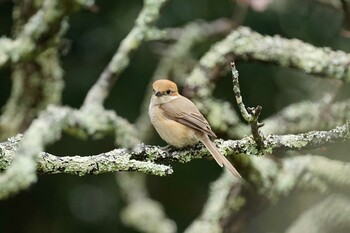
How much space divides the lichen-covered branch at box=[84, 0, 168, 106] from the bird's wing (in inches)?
14.4

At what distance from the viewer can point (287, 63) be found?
13.7 ft

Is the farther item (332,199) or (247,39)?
(247,39)

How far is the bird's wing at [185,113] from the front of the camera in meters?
3.83

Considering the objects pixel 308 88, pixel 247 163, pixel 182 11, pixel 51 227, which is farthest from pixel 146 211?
pixel 51 227

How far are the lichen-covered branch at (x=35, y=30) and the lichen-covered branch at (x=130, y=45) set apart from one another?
254mm

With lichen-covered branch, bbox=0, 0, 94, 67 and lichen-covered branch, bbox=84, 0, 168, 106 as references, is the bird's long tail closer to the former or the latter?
lichen-covered branch, bbox=84, 0, 168, 106

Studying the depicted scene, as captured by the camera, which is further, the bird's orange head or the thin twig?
the bird's orange head

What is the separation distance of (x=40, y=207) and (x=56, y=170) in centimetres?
458

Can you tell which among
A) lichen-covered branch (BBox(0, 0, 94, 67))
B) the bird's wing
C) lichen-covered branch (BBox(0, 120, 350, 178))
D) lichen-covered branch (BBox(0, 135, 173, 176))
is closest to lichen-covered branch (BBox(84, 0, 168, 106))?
lichen-covered branch (BBox(0, 0, 94, 67))

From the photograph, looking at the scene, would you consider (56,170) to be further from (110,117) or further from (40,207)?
(40,207)

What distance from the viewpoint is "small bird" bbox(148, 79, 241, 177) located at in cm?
369

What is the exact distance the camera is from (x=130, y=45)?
174 inches

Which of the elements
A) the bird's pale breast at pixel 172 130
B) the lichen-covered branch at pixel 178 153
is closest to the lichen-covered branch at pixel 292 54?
the bird's pale breast at pixel 172 130

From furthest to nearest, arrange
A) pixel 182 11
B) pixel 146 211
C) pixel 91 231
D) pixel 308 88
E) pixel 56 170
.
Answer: pixel 91 231
pixel 182 11
pixel 308 88
pixel 146 211
pixel 56 170
